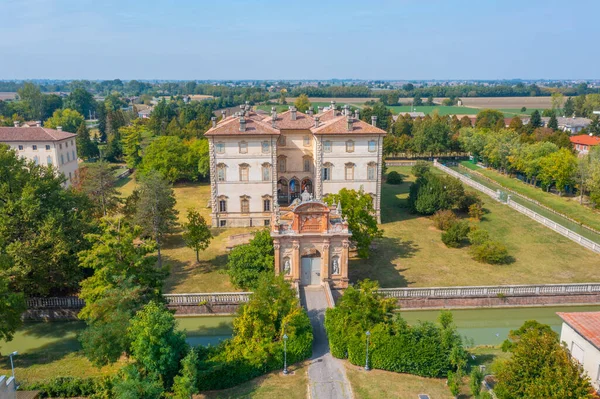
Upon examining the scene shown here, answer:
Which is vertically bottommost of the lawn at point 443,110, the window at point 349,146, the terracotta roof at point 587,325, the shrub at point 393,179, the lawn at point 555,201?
the lawn at point 555,201

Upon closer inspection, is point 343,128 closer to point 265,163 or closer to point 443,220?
point 265,163

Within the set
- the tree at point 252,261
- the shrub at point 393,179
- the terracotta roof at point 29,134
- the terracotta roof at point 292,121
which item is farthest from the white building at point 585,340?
the terracotta roof at point 29,134

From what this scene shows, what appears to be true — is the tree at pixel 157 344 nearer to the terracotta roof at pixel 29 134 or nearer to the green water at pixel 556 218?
the green water at pixel 556 218

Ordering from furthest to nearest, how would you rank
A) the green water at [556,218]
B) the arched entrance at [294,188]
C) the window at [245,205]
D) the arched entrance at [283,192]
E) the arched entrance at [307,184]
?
the arched entrance at [283,192] → the arched entrance at [294,188] → the arched entrance at [307,184] → the window at [245,205] → the green water at [556,218]

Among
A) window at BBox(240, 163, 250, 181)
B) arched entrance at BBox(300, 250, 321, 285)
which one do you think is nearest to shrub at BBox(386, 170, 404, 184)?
window at BBox(240, 163, 250, 181)

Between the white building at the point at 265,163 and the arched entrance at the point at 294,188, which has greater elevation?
the white building at the point at 265,163

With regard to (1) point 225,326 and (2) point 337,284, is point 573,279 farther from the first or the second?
(1) point 225,326

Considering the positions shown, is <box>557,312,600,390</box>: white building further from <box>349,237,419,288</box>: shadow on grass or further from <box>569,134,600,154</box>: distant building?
<box>569,134,600,154</box>: distant building
